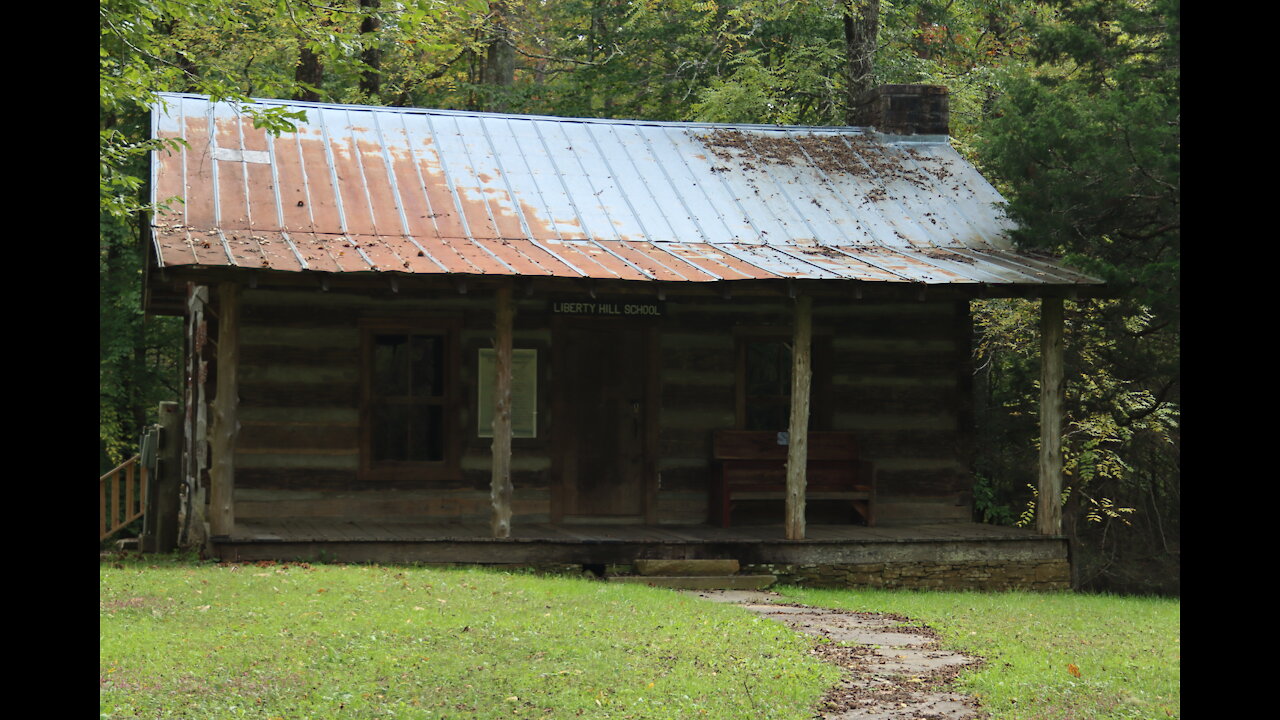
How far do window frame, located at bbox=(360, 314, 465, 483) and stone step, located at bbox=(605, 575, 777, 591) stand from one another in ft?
8.63

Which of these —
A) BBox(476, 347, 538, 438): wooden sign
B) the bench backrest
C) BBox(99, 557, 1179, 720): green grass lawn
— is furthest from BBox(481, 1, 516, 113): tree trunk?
BBox(99, 557, 1179, 720): green grass lawn

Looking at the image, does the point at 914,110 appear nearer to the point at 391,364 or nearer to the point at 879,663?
the point at 391,364

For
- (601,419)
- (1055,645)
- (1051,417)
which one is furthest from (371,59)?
(1055,645)

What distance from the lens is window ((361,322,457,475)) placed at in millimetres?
14289

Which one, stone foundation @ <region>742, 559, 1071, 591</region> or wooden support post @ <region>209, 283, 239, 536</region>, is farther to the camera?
stone foundation @ <region>742, 559, 1071, 591</region>

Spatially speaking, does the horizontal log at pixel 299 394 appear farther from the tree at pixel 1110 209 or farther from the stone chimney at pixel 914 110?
the stone chimney at pixel 914 110

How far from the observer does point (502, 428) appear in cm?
1284

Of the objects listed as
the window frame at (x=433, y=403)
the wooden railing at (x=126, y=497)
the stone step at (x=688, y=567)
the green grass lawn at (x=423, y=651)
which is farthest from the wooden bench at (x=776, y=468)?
the wooden railing at (x=126, y=497)

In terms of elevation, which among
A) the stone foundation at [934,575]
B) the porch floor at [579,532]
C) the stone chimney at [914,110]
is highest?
the stone chimney at [914,110]

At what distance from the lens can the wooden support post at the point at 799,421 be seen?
13.3 metres

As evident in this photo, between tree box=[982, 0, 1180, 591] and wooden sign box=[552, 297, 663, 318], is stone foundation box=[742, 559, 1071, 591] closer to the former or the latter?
tree box=[982, 0, 1180, 591]

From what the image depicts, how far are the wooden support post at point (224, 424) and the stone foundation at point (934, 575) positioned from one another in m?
5.13
